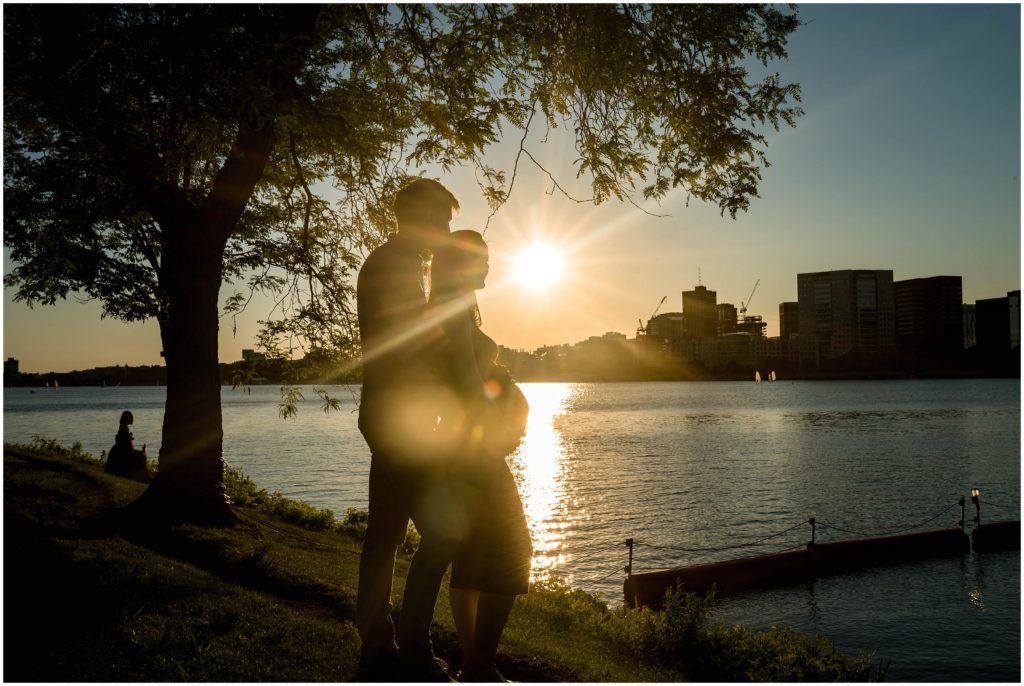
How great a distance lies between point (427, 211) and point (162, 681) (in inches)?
136

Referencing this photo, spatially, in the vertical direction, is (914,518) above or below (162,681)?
below

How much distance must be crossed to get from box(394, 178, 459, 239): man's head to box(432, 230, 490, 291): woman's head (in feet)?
0.63

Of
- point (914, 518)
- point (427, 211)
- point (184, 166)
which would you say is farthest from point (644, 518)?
point (427, 211)

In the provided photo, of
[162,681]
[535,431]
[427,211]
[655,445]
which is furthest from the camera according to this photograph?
[535,431]

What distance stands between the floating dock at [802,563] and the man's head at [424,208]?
1639cm

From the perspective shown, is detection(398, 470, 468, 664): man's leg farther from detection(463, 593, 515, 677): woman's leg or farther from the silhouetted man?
detection(463, 593, 515, 677): woman's leg

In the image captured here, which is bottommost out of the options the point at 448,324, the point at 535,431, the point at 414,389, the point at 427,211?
the point at 535,431

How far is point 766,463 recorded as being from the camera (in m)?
58.6

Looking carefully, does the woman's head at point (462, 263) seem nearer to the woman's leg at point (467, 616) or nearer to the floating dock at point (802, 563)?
the woman's leg at point (467, 616)

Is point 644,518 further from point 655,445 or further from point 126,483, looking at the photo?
point 655,445

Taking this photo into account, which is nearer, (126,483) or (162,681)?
(162,681)

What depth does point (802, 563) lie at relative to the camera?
26.0 metres

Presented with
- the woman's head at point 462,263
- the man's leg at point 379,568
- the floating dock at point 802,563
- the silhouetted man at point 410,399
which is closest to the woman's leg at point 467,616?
the silhouetted man at point 410,399

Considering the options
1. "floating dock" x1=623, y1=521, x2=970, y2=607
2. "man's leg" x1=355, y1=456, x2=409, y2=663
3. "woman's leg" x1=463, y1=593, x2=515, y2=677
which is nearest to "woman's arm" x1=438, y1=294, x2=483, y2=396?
"man's leg" x1=355, y1=456, x2=409, y2=663
